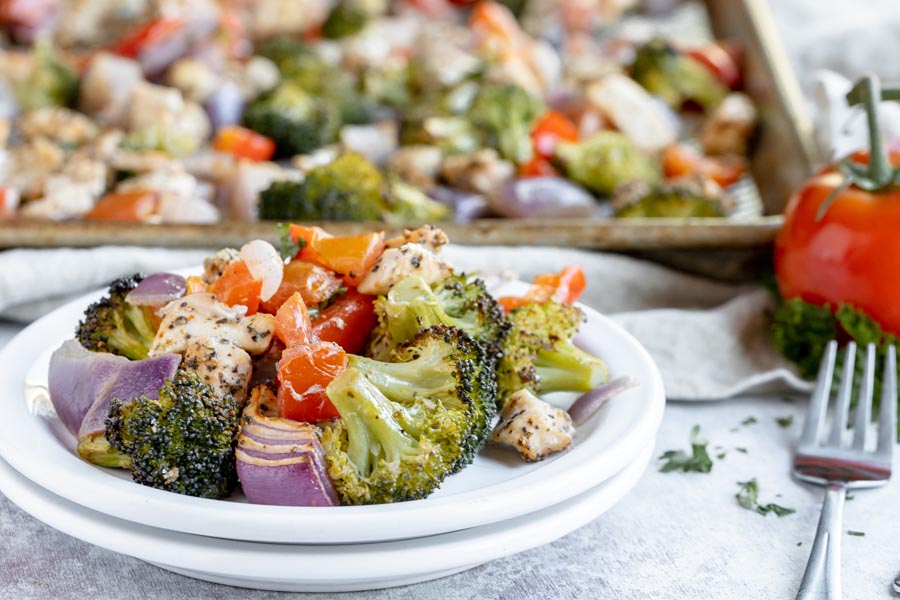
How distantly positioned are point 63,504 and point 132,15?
129 inches

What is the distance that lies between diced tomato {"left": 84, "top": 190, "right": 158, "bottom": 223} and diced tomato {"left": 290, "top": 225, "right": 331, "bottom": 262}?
1093 mm

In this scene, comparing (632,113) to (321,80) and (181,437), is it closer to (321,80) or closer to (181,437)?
(321,80)

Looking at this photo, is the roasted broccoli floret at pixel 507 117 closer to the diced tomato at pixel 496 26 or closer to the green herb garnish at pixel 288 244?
the diced tomato at pixel 496 26

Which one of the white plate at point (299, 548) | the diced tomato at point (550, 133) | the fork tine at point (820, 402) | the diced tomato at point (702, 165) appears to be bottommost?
the diced tomato at point (702, 165)

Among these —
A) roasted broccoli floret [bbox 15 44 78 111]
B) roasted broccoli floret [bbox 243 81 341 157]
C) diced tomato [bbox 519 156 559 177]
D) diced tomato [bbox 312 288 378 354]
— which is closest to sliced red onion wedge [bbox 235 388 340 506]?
diced tomato [bbox 312 288 378 354]

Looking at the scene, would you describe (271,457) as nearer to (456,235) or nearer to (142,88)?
(456,235)

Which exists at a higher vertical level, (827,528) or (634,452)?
(634,452)

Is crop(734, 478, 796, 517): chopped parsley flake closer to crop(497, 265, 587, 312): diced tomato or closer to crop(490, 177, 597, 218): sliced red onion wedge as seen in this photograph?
crop(497, 265, 587, 312): diced tomato

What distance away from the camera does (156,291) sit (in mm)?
1646

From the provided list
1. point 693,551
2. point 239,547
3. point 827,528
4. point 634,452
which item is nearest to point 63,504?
point 239,547

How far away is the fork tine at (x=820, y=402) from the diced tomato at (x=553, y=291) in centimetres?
54

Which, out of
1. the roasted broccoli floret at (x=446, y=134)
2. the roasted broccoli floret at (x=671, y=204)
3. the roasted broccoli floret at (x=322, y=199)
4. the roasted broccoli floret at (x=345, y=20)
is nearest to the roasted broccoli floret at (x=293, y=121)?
the roasted broccoli floret at (x=446, y=134)

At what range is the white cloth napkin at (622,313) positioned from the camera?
2.25 m

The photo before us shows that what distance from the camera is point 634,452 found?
4.79ft
